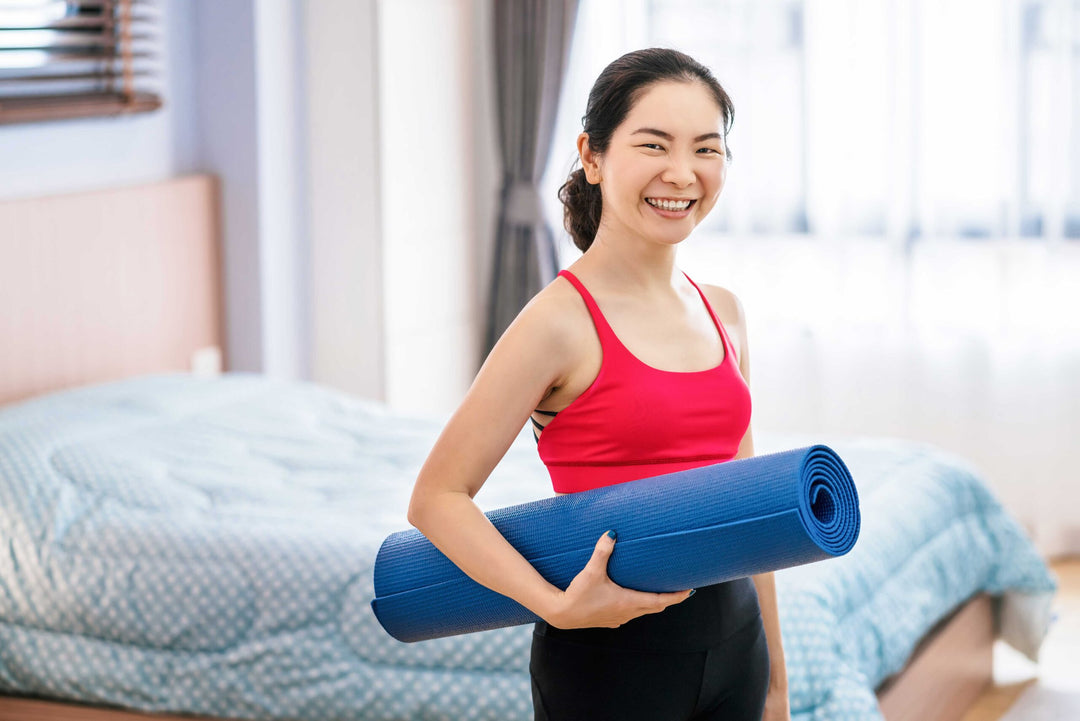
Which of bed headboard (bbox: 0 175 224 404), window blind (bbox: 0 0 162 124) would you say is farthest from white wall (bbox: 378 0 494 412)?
window blind (bbox: 0 0 162 124)

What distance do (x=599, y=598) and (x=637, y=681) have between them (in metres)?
0.14

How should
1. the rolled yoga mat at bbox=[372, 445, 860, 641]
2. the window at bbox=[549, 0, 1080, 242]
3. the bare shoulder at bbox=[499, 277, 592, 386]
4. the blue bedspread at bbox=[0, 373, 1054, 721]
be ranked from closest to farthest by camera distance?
the rolled yoga mat at bbox=[372, 445, 860, 641] < the bare shoulder at bbox=[499, 277, 592, 386] < the blue bedspread at bbox=[0, 373, 1054, 721] < the window at bbox=[549, 0, 1080, 242]

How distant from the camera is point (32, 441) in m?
2.73

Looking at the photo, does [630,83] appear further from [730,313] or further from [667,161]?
[730,313]

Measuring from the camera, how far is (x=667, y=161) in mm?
1215

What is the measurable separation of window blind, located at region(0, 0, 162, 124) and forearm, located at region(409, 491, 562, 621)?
2.35 metres

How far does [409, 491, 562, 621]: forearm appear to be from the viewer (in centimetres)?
116

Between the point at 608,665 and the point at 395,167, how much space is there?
314cm

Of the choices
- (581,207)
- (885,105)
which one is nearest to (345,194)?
(885,105)

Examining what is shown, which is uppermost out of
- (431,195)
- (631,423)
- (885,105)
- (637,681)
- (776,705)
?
(885,105)

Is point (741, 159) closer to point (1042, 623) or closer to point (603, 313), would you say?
point (1042, 623)

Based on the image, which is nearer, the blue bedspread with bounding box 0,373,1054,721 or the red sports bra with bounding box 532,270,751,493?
the red sports bra with bounding box 532,270,751,493

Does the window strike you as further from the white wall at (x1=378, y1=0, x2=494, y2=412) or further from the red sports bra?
the red sports bra

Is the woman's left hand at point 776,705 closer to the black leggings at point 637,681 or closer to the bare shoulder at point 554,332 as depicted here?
the black leggings at point 637,681
